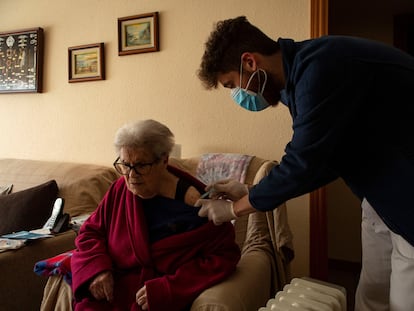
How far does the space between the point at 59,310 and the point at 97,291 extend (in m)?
→ 0.24

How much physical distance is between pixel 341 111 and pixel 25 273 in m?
1.47

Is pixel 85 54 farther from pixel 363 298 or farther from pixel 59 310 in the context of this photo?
pixel 363 298

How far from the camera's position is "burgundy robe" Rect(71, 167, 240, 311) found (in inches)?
46.6

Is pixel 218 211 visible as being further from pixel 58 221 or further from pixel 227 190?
pixel 58 221

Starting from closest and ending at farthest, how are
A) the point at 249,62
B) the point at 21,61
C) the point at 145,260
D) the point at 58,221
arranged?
1. the point at 249,62
2. the point at 145,260
3. the point at 58,221
4. the point at 21,61

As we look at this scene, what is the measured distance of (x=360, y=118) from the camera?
0.91 metres

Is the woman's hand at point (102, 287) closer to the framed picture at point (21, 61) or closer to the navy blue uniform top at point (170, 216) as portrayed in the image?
the navy blue uniform top at point (170, 216)

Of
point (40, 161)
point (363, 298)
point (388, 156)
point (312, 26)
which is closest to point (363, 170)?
point (388, 156)

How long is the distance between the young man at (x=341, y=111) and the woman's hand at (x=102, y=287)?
0.57 m

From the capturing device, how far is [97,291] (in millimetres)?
1213

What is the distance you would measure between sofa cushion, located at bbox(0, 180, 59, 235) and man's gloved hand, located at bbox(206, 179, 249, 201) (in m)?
1.19

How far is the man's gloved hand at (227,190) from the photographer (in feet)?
4.25

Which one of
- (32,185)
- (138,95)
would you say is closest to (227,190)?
(138,95)

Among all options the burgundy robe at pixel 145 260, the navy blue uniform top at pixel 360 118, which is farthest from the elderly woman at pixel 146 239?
the navy blue uniform top at pixel 360 118
